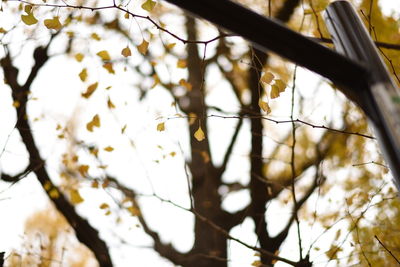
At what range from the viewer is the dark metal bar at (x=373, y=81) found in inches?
28.9

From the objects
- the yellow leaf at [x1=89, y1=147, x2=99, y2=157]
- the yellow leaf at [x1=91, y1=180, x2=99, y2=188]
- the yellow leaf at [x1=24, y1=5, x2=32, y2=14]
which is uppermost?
the yellow leaf at [x1=89, y1=147, x2=99, y2=157]

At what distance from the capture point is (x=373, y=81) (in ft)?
2.61

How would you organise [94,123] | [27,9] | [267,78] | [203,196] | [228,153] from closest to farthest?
[267,78] < [27,9] < [94,123] < [203,196] < [228,153]

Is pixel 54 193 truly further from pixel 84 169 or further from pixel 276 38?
pixel 276 38

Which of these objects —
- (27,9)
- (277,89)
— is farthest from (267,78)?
(27,9)

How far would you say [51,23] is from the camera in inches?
100

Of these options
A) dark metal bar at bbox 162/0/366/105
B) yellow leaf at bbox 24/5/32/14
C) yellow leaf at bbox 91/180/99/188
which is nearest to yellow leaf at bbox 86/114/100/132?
yellow leaf at bbox 91/180/99/188

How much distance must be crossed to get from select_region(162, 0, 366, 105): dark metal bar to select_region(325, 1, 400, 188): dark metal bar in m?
0.03

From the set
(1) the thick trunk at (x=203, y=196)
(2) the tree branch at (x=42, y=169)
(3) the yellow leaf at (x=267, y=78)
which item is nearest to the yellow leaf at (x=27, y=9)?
(3) the yellow leaf at (x=267, y=78)

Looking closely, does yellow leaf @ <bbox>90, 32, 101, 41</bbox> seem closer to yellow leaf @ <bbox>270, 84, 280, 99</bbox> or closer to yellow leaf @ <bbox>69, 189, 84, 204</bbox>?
yellow leaf @ <bbox>69, 189, 84, 204</bbox>

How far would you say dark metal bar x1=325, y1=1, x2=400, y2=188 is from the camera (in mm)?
733

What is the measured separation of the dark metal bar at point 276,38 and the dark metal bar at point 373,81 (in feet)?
0.11

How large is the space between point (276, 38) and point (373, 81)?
0.75ft

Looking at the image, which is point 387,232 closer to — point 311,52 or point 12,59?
point 311,52
